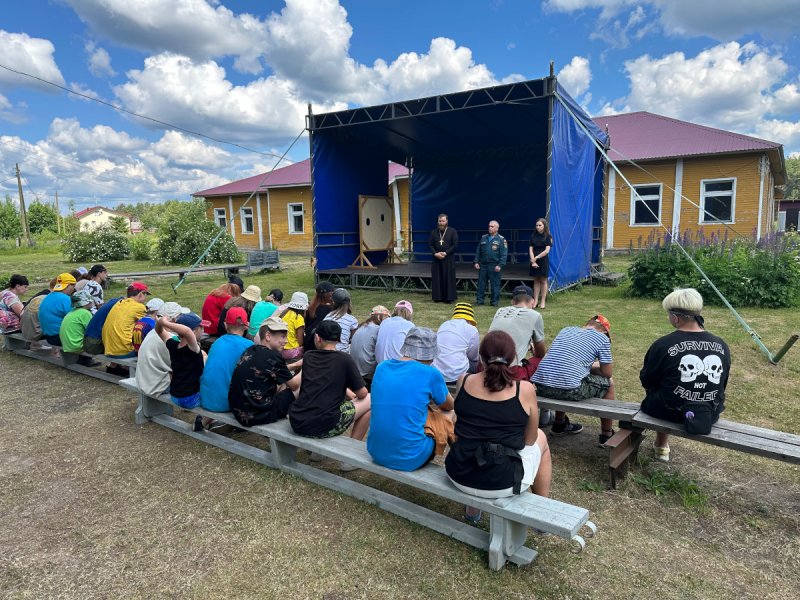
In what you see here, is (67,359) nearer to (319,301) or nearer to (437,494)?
(319,301)

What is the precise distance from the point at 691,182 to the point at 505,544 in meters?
17.2

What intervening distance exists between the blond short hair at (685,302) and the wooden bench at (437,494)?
135cm

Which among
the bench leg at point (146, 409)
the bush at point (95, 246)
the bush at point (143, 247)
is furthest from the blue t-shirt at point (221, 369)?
the bush at point (95, 246)

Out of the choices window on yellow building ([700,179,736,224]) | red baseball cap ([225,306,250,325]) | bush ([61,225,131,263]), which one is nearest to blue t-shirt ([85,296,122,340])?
red baseball cap ([225,306,250,325])

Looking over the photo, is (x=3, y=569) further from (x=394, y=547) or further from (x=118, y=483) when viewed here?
(x=394, y=547)

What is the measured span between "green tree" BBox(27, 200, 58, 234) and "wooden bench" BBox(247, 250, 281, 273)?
44.0 metres

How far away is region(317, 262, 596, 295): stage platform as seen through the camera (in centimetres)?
1095

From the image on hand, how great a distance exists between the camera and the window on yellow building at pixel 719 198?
52.1ft

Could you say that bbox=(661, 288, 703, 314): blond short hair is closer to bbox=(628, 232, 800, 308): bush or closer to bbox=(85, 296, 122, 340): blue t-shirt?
bbox=(85, 296, 122, 340): blue t-shirt

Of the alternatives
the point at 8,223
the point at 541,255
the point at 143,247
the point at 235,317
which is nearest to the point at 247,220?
the point at 143,247

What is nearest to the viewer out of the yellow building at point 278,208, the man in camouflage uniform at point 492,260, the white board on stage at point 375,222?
the man in camouflage uniform at point 492,260

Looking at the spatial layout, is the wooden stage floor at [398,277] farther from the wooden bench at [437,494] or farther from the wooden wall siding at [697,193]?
the wooden bench at [437,494]

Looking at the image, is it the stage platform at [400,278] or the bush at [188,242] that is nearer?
the stage platform at [400,278]

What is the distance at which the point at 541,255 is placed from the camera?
9.02 m
